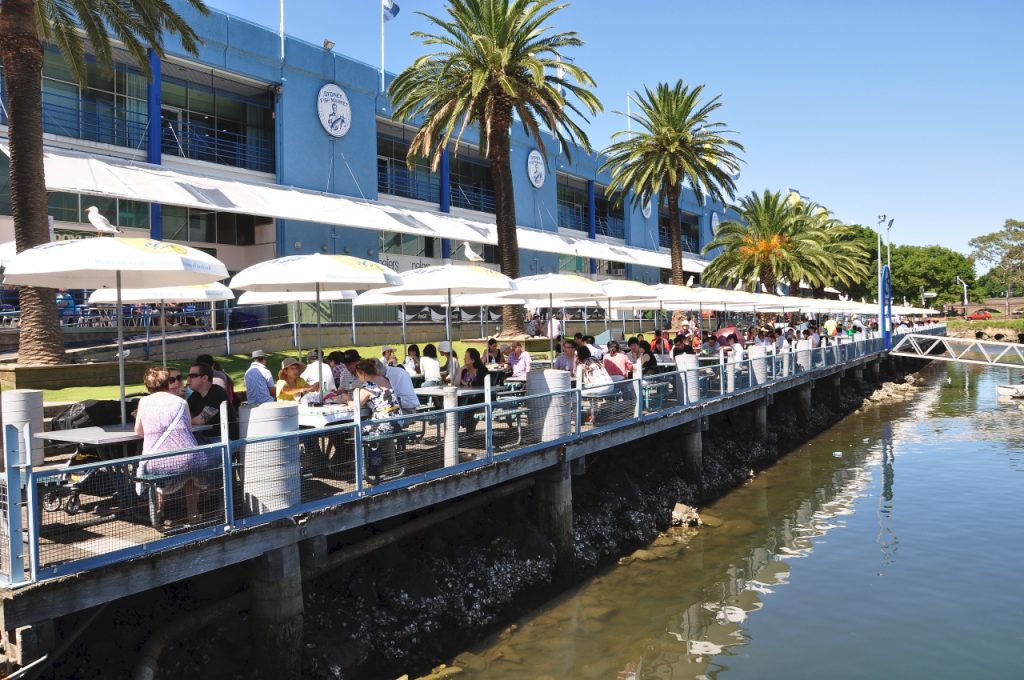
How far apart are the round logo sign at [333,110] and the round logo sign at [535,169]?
13165 millimetres

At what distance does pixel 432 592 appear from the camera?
9.37m

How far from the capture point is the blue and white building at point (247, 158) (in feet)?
72.6

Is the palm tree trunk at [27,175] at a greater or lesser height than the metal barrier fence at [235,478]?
greater

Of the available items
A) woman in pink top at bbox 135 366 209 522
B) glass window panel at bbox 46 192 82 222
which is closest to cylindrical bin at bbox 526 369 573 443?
woman in pink top at bbox 135 366 209 522

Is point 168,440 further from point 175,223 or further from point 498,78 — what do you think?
point 175,223

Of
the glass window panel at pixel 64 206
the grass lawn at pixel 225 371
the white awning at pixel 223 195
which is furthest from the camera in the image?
the glass window panel at pixel 64 206

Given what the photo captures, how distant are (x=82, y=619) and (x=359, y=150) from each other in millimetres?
25779

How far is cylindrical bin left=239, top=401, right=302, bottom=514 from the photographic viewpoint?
6.81 metres

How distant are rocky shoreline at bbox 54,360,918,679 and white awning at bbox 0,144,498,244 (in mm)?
11878

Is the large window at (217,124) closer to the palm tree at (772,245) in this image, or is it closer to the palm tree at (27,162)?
the palm tree at (27,162)

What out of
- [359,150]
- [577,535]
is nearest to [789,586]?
[577,535]

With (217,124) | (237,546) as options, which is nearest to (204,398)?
(237,546)

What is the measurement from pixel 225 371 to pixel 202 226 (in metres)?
14.1

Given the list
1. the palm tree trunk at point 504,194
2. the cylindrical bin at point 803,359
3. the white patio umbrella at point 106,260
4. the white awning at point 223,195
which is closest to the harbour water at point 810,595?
the white patio umbrella at point 106,260
